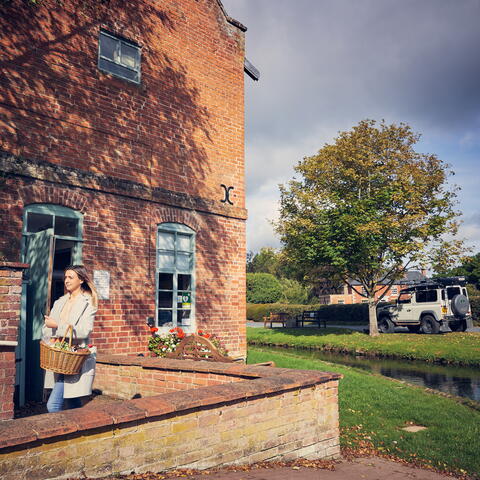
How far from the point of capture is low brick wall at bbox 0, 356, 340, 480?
3072 millimetres

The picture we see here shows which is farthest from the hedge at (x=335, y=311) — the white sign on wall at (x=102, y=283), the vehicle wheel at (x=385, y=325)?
the white sign on wall at (x=102, y=283)

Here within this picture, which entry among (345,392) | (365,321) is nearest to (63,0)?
(345,392)

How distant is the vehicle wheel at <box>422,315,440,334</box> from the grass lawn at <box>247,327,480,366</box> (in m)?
1.24

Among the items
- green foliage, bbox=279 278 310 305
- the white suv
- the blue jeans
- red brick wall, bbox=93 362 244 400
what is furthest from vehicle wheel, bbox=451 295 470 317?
green foliage, bbox=279 278 310 305

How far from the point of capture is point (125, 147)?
29.7ft

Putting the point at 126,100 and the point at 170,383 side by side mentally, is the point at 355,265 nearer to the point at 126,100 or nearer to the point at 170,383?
the point at 126,100

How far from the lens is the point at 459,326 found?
22625 millimetres

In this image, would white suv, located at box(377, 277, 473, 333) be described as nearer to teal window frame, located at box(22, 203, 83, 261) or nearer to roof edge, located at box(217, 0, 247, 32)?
roof edge, located at box(217, 0, 247, 32)

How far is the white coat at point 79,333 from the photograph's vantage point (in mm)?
4398

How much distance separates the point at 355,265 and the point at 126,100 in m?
15.3

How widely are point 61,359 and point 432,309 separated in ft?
69.0

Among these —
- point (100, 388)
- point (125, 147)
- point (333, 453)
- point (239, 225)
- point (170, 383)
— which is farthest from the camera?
point (239, 225)

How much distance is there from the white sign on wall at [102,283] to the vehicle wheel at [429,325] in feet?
59.5

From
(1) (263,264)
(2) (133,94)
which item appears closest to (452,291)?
(2) (133,94)
